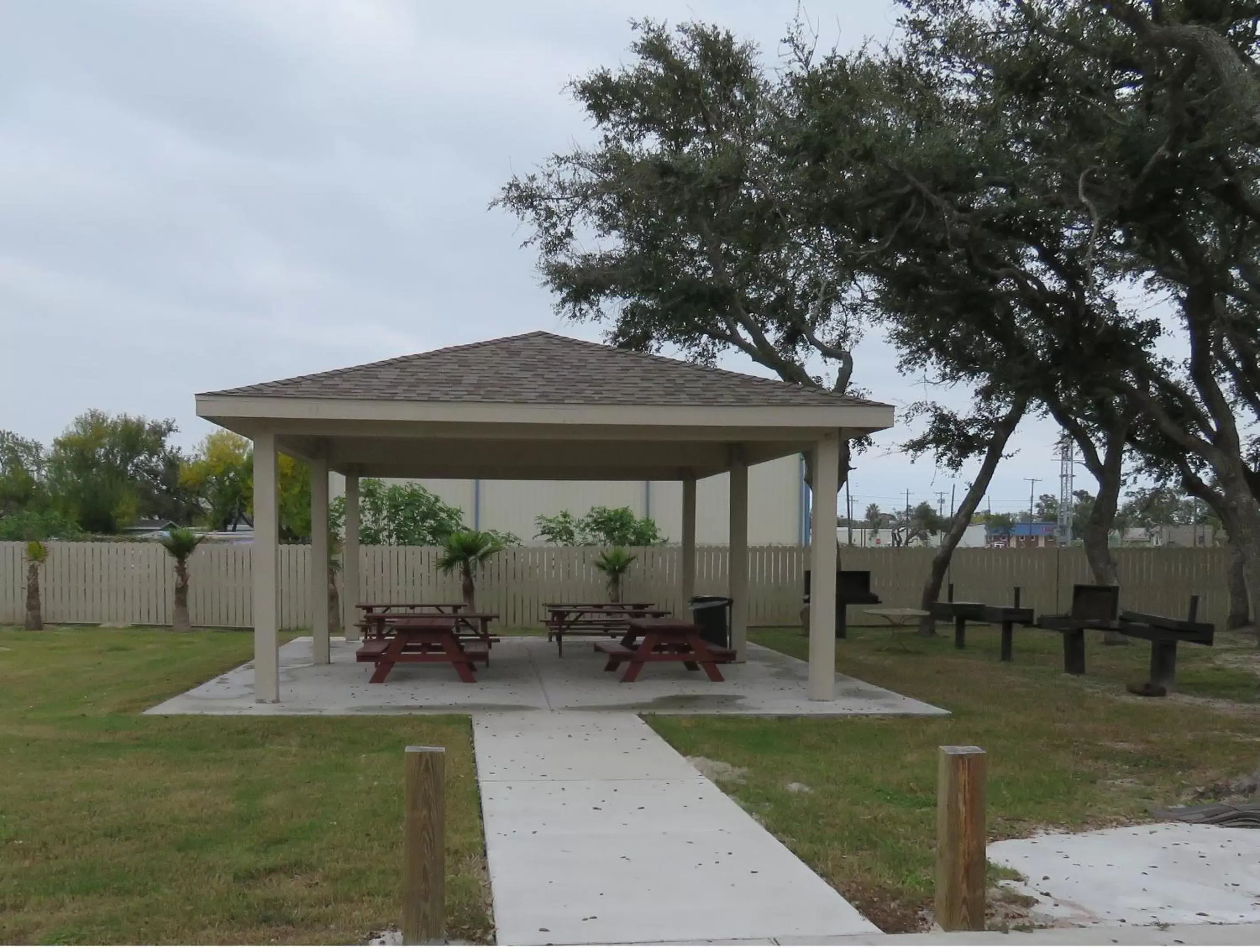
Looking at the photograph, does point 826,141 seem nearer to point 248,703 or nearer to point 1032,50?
point 1032,50

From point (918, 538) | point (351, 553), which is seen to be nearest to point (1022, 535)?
point (918, 538)

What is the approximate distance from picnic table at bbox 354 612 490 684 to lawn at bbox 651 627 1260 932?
9.27ft

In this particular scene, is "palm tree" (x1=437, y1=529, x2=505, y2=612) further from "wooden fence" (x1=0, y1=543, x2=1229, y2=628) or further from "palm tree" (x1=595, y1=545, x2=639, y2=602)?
"palm tree" (x1=595, y1=545, x2=639, y2=602)

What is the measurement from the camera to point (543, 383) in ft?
36.8

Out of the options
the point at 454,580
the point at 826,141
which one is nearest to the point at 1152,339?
the point at 826,141

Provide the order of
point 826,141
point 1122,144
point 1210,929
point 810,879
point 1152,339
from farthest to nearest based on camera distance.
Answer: point 1152,339
point 826,141
point 1122,144
point 810,879
point 1210,929

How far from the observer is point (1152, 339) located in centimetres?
1689

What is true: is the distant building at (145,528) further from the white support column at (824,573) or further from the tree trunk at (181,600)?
the white support column at (824,573)

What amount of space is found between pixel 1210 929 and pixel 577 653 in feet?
35.5

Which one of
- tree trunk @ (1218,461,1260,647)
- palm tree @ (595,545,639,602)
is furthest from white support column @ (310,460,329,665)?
tree trunk @ (1218,461,1260,647)

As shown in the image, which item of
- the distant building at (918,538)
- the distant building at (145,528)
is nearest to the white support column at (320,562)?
the distant building at (145,528)

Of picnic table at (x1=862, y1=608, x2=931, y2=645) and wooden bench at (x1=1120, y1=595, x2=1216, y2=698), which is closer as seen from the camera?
wooden bench at (x1=1120, y1=595, x2=1216, y2=698)

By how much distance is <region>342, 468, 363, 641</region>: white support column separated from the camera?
16062mm

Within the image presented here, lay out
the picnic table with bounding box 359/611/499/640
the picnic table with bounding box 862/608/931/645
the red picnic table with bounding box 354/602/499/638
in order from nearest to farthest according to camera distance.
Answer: the picnic table with bounding box 359/611/499/640 < the red picnic table with bounding box 354/602/499/638 < the picnic table with bounding box 862/608/931/645
